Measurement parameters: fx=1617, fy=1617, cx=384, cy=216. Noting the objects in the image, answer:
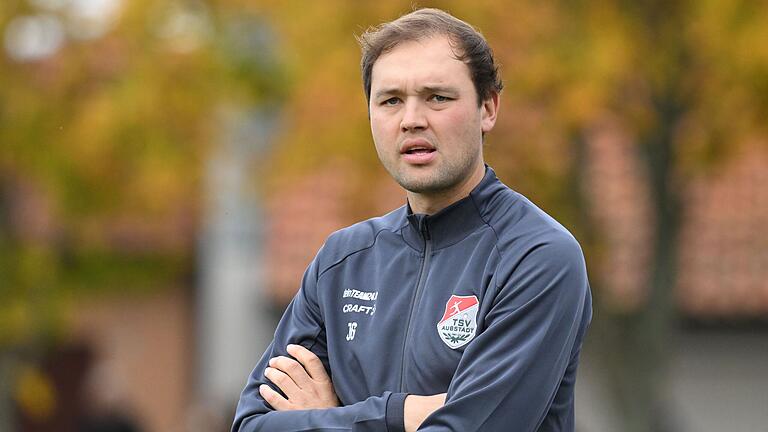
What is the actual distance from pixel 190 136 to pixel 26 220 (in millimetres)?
3532

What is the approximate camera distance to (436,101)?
410 cm

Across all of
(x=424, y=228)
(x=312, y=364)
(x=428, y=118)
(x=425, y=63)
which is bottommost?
(x=312, y=364)

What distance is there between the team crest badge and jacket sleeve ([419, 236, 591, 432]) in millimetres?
47

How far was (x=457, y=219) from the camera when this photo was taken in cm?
417

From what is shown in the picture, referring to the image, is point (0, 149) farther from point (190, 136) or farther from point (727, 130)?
point (727, 130)

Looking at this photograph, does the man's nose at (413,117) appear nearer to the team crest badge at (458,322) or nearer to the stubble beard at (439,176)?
the stubble beard at (439,176)

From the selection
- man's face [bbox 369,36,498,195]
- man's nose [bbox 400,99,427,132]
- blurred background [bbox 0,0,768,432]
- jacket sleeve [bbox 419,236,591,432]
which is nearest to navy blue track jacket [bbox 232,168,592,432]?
jacket sleeve [bbox 419,236,591,432]

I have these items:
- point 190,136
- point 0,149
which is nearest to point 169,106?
point 190,136

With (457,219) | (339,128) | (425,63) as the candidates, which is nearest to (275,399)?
(457,219)

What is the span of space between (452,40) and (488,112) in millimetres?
227

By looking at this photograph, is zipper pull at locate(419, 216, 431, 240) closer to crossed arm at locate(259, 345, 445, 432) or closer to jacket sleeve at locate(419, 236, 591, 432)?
jacket sleeve at locate(419, 236, 591, 432)

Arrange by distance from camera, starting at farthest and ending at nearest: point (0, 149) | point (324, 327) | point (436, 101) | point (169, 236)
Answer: point (169, 236) → point (0, 149) → point (324, 327) → point (436, 101)

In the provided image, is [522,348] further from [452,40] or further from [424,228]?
[452,40]

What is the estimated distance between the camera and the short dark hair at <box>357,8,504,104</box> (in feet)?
13.6
